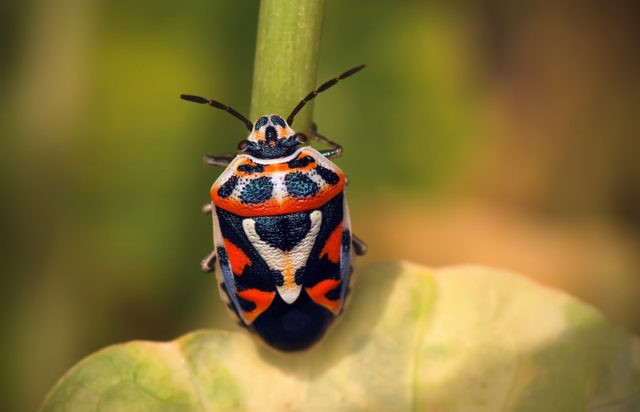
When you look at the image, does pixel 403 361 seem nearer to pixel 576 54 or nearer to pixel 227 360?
pixel 227 360

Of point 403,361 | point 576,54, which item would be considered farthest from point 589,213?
point 403,361

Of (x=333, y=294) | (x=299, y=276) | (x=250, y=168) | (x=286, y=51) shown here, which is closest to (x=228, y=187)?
(x=250, y=168)

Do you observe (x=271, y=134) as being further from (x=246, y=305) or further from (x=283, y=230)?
(x=246, y=305)

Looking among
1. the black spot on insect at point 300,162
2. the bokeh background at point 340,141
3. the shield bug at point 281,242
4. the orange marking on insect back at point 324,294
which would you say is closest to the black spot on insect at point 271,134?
the shield bug at point 281,242

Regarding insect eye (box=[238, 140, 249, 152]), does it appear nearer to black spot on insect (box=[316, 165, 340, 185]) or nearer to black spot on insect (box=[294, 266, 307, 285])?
black spot on insect (box=[316, 165, 340, 185])

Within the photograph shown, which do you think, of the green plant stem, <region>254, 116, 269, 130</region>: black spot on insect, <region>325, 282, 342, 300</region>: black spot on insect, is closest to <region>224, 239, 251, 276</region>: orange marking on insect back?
<region>325, 282, 342, 300</region>: black spot on insect

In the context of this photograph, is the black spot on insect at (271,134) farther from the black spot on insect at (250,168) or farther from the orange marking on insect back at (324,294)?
the orange marking on insect back at (324,294)

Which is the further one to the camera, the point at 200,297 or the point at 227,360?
the point at 200,297
